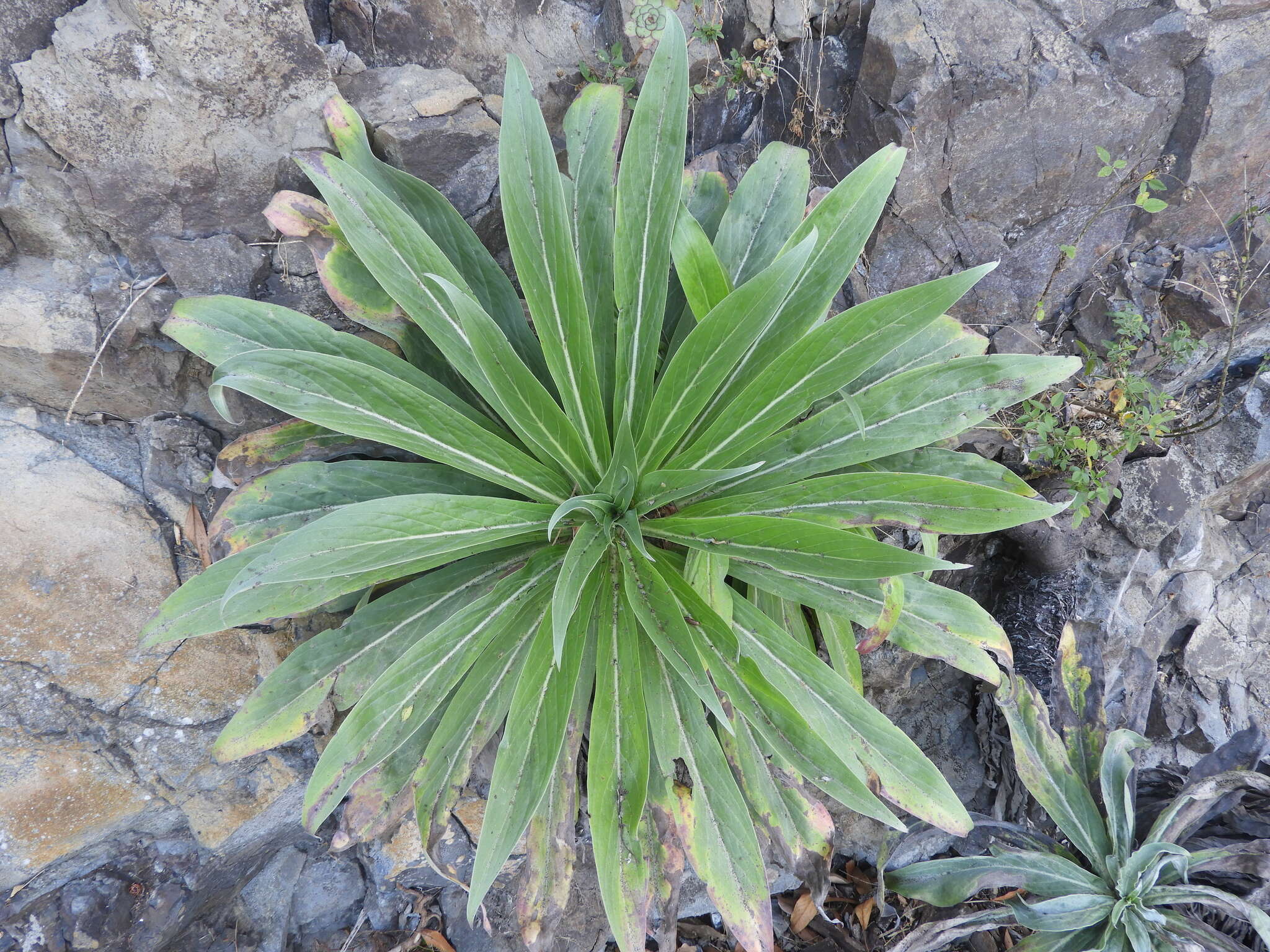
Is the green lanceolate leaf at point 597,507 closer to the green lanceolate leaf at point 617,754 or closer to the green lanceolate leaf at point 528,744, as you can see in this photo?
the green lanceolate leaf at point 617,754

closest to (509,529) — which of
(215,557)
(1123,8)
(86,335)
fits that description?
(215,557)

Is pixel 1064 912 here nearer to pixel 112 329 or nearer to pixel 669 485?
pixel 669 485

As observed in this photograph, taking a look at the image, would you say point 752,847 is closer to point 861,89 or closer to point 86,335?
point 86,335

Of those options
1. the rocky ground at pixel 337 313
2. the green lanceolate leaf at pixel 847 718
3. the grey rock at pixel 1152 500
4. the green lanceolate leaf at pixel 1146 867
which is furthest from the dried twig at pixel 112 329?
the green lanceolate leaf at pixel 1146 867

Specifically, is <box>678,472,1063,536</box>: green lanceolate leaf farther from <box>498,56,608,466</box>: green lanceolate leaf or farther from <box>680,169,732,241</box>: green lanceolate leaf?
<box>680,169,732,241</box>: green lanceolate leaf

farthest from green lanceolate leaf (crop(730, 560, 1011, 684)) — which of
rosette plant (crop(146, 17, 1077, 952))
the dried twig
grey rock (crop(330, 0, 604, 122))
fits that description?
the dried twig
